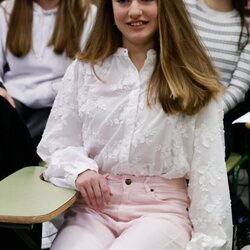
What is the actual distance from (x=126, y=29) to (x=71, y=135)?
35cm

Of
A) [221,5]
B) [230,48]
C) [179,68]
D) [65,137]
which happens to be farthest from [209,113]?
[221,5]

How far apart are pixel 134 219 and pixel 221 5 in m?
1.24

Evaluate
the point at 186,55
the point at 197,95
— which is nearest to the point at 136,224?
the point at 197,95

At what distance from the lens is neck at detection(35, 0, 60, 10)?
8.53 ft

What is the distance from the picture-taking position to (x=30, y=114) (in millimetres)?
2535

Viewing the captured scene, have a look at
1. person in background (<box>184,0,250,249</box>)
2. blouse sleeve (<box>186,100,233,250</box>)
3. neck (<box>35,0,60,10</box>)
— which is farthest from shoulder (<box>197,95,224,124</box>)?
neck (<box>35,0,60,10</box>)

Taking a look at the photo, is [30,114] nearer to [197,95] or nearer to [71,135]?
[71,135]

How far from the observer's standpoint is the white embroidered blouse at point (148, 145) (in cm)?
158

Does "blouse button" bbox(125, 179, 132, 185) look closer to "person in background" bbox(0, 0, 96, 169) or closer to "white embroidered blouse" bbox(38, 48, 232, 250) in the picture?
"white embroidered blouse" bbox(38, 48, 232, 250)

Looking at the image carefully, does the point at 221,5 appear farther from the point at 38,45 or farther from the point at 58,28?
the point at 38,45

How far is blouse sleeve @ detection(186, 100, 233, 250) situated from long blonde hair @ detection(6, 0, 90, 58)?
1058 mm

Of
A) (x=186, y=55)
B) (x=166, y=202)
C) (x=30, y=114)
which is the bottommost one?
(x=30, y=114)

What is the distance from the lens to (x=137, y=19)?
1622mm

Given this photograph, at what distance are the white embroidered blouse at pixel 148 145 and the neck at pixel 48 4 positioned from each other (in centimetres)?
101
